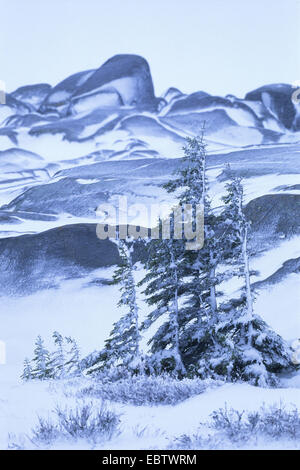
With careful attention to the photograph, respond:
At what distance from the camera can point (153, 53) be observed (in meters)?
11.3

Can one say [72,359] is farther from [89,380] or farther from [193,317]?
[193,317]

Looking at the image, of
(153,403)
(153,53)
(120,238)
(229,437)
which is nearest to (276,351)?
(153,403)

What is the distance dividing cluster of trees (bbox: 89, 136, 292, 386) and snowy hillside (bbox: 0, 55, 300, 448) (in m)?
0.51

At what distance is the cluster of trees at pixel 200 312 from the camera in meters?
6.94

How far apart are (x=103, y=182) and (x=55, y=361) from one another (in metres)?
5.01

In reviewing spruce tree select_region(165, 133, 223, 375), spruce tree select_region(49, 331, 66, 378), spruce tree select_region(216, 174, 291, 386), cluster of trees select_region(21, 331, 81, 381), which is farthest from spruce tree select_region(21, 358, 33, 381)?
spruce tree select_region(216, 174, 291, 386)

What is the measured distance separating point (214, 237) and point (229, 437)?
4.42m

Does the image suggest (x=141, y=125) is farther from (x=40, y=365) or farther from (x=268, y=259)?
(x=40, y=365)

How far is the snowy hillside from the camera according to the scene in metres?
9.36

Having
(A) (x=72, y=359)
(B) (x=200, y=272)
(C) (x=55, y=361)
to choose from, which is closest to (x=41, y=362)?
(C) (x=55, y=361)

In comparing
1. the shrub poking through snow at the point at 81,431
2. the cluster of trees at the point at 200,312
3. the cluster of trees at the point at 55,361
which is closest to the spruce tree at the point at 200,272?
the cluster of trees at the point at 200,312

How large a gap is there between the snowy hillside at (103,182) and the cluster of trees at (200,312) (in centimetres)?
51

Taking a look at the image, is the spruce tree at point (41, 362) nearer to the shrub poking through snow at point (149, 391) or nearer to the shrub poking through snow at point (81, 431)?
the shrub poking through snow at point (149, 391)

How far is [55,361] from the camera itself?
9.13m
